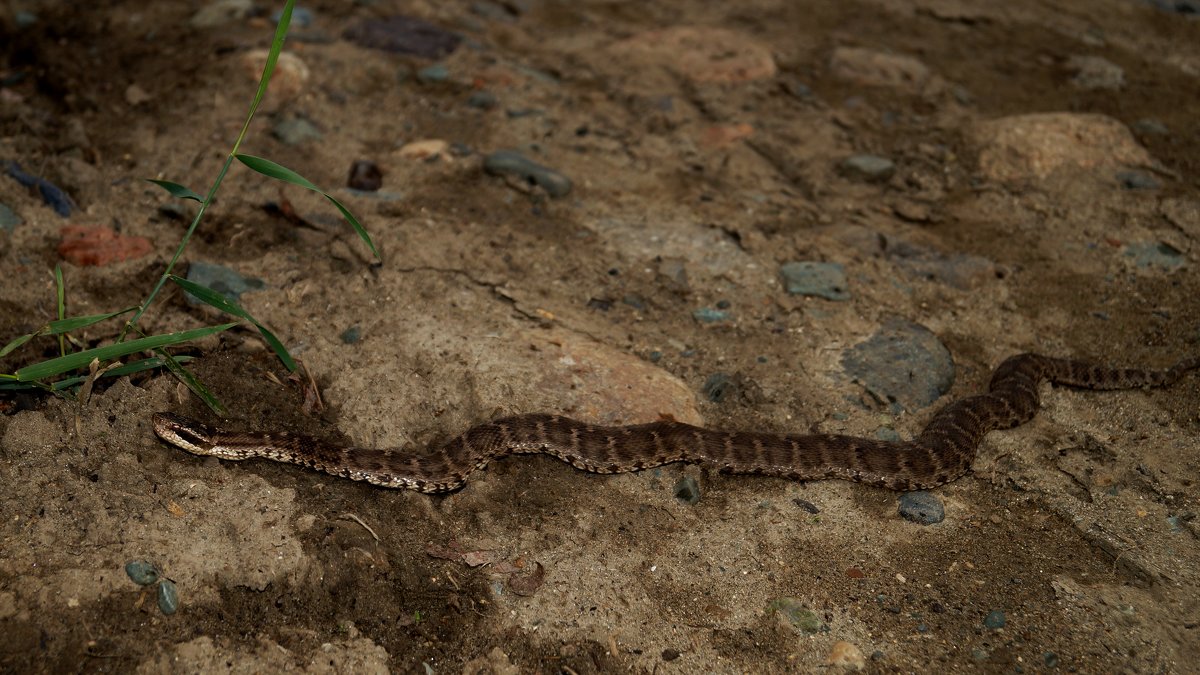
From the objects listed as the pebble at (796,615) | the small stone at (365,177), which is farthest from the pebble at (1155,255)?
the small stone at (365,177)

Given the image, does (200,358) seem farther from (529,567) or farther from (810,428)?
(810,428)

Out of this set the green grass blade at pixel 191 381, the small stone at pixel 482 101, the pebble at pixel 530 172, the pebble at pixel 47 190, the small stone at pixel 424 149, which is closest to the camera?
the green grass blade at pixel 191 381

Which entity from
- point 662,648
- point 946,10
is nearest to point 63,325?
point 662,648

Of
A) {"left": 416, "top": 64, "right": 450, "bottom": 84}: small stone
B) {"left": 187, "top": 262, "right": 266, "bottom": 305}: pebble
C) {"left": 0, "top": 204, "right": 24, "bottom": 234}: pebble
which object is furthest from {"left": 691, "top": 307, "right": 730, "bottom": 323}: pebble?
{"left": 0, "top": 204, "right": 24, "bottom": 234}: pebble

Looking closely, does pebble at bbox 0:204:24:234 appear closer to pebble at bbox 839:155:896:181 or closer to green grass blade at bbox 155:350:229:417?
green grass blade at bbox 155:350:229:417

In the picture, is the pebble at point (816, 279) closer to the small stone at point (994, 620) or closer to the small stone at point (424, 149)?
the small stone at point (994, 620)

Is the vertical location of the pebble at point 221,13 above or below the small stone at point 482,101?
above

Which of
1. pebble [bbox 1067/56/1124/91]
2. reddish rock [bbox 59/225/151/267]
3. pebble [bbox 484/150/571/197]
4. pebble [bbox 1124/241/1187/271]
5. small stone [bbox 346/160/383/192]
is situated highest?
pebble [bbox 1067/56/1124/91]
